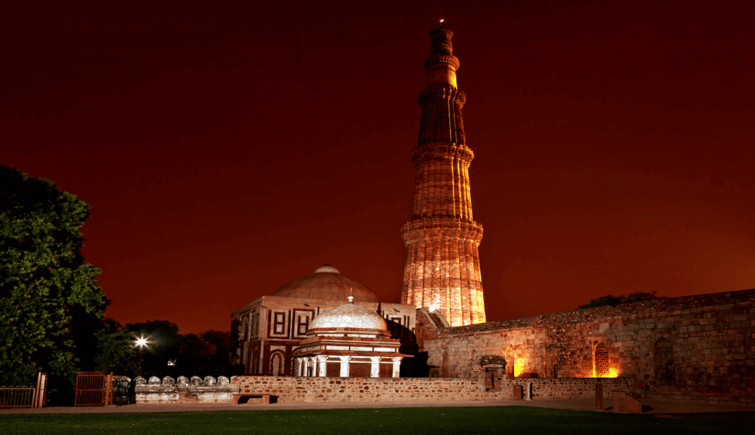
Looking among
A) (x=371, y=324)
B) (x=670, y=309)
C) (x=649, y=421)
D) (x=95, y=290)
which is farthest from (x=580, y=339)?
(x=95, y=290)

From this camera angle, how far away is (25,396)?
58.3ft

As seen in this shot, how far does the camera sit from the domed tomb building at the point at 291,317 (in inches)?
1422

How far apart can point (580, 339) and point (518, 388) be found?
5.56 meters

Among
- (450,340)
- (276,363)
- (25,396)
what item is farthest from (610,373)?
(25,396)

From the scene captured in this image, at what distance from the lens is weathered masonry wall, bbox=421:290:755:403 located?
2012 centimetres

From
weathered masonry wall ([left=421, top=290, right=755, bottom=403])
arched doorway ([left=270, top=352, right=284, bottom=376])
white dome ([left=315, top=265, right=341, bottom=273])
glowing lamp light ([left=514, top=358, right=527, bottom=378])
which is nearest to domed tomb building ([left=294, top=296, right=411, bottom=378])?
weathered masonry wall ([left=421, top=290, right=755, bottom=403])

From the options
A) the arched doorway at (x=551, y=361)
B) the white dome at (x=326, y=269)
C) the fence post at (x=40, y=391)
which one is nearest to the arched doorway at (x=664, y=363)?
the arched doorway at (x=551, y=361)

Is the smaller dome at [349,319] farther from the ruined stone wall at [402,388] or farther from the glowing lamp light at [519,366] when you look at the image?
the glowing lamp light at [519,366]

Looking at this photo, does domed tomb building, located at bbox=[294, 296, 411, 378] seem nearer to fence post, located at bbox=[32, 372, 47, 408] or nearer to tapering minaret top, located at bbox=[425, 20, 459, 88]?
fence post, located at bbox=[32, 372, 47, 408]

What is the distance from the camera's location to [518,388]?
22625 mm

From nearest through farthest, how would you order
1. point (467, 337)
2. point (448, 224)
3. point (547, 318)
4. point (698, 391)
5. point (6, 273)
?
point (6, 273), point (698, 391), point (547, 318), point (467, 337), point (448, 224)

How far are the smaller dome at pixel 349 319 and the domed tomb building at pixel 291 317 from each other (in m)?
4.71

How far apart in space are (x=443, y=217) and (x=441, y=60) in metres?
13.3

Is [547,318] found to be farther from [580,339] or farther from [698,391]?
[698,391]
